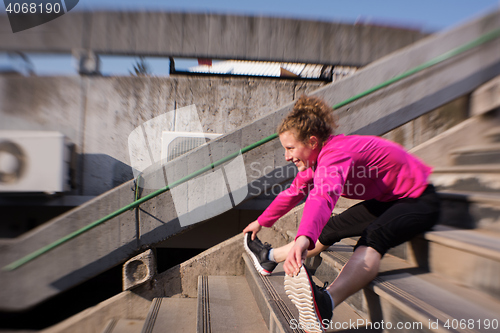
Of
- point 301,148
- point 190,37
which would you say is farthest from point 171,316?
point 190,37

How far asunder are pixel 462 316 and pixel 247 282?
1891mm

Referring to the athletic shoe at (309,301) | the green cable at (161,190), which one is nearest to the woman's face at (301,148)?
the athletic shoe at (309,301)

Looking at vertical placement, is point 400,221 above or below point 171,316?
above

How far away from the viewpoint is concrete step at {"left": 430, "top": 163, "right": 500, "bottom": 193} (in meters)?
2.13

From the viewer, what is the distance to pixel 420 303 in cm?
132

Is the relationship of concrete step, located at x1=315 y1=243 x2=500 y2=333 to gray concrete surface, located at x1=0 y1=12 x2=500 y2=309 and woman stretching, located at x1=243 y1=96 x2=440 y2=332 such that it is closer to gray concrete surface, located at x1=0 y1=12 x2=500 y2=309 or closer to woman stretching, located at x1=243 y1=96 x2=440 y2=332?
woman stretching, located at x1=243 y1=96 x2=440 y2=332

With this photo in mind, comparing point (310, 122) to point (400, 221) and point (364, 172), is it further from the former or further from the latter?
point (400, 221)

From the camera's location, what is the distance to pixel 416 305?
1.29 meters

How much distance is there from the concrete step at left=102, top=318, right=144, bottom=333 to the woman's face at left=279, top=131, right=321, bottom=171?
87.8 inches

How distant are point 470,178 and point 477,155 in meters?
0.46

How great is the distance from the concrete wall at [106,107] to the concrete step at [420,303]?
315 cm

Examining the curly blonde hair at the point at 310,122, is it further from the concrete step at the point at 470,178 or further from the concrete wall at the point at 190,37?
the concrete wall at the point at 190,37

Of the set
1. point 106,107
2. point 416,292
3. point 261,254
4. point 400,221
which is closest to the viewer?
point 416,292

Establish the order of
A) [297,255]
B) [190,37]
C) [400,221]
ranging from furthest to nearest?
1. [190,37]
2. [400,221]
3. [297,255]
